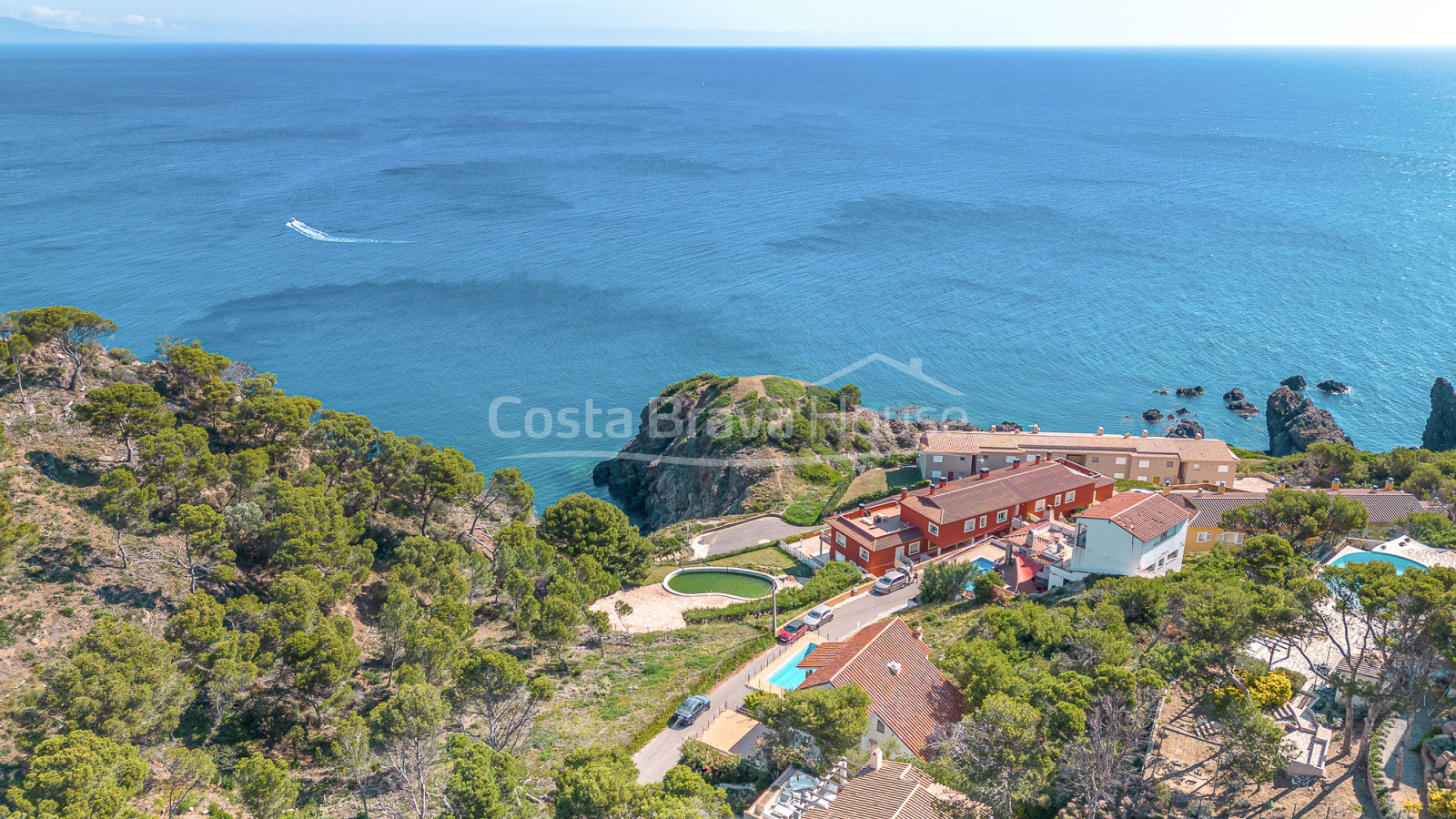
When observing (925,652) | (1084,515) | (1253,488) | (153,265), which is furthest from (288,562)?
(153,265)

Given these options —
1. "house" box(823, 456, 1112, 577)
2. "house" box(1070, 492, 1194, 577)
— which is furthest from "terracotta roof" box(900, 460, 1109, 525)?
"house" box(1070, 492, 1194, 577)

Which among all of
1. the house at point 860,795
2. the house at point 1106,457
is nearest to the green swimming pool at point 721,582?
the house at point 1106,457

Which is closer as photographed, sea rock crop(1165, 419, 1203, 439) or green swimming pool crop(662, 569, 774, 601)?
green swimming pool crop(662, 569, 774, 601)

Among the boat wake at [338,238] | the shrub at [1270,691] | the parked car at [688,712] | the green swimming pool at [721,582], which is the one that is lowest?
the green swimming pool at [721,582]

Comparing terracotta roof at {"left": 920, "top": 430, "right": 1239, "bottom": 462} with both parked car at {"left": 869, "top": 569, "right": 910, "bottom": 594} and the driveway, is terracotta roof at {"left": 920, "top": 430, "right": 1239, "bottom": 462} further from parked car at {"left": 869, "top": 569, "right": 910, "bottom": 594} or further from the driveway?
parked car at {"left": 869, "top": 569, "right": 910, "bottom": 594}

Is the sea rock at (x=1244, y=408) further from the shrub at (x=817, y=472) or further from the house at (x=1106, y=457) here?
the shrub at (x=817, y=472)
